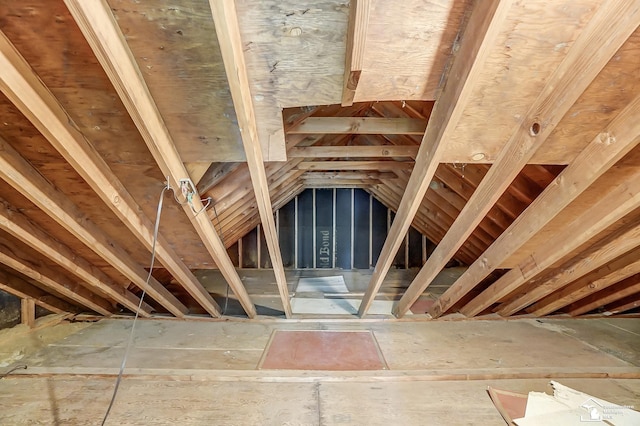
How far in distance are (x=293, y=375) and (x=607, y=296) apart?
3.11 metres

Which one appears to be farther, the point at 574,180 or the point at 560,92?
the point at 574,180

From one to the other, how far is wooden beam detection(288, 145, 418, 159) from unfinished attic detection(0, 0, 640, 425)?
22mm

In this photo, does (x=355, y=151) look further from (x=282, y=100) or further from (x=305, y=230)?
(x=305, y=230)

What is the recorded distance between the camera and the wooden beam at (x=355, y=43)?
0.88m

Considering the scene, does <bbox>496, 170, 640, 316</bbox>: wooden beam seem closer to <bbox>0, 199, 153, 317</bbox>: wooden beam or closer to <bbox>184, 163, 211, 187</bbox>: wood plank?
<bbox>184, 163, 211, 187</bbox>: wood plank

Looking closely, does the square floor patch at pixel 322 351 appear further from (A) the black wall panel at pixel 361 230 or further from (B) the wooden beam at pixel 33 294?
(A) the black wall panel at pixel 361 230

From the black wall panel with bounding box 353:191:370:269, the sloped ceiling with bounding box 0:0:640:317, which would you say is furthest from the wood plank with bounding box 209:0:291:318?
the black wall panel with bounding box 353:191:370:269

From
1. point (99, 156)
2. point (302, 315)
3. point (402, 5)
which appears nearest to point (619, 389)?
point (302, 315)

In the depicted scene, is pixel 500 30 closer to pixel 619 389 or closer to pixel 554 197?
pixel 554 197

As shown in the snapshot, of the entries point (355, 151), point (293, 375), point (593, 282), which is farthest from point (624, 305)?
point (293, 375)

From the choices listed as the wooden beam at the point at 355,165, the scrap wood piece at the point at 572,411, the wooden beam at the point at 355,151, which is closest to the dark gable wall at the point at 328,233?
the wooden beam at the point at 355,165

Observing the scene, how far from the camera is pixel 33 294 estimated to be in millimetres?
2832

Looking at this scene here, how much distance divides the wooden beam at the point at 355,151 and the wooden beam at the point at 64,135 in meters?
1.41

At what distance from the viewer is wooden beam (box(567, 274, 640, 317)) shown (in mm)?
2832
